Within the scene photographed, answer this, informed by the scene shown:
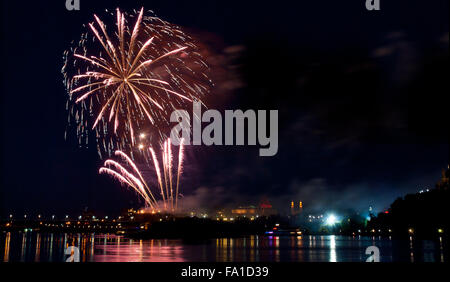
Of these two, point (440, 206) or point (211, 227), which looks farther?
point (211, 227)
